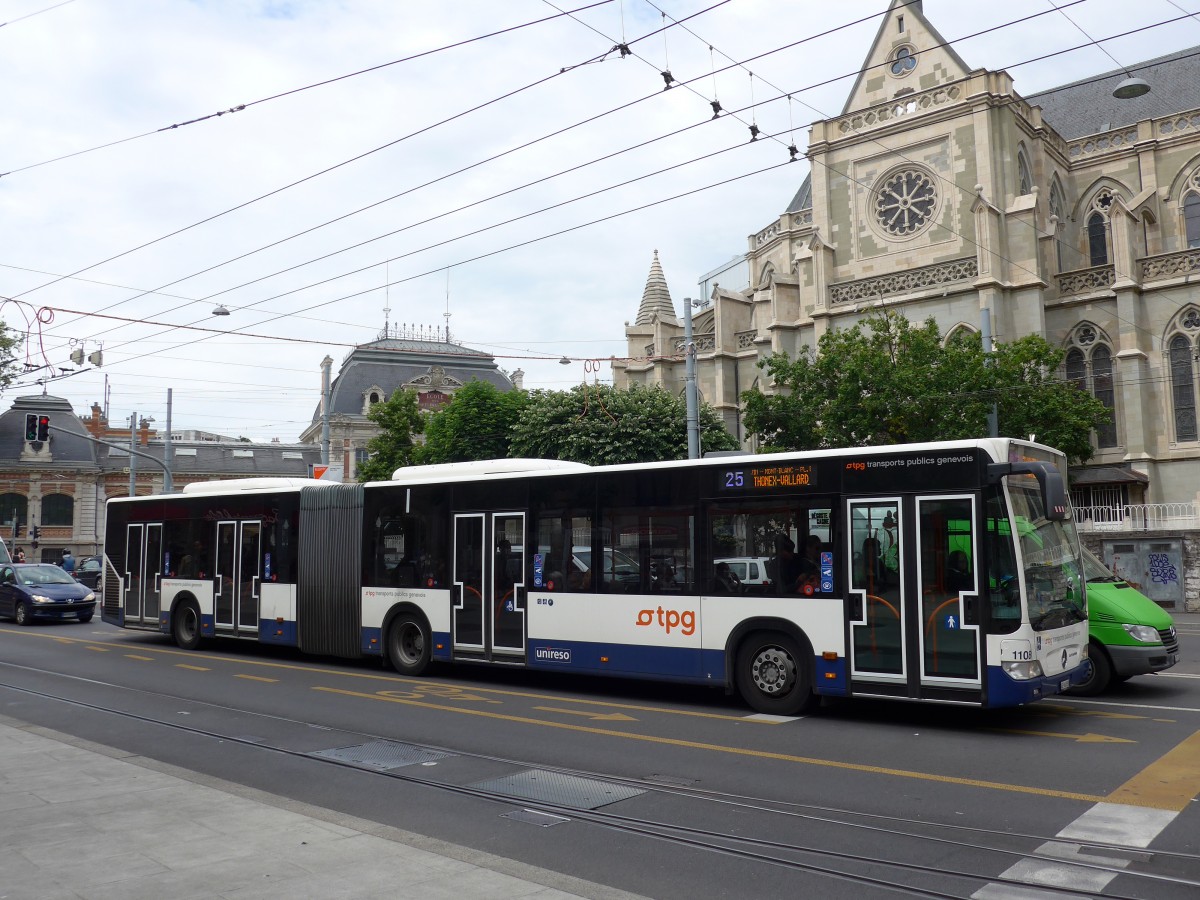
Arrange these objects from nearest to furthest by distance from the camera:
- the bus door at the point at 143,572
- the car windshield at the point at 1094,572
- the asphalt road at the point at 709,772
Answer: the asphalt road at the point at 709,772 < the car windshield at the point at 1094,572 < the bus door at the point at 143,572

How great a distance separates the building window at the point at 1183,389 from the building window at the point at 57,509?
68.7 meters

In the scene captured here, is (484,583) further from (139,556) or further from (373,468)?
(373,468)

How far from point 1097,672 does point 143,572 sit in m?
17.3

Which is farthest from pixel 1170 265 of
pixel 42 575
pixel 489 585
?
pixel 42 575

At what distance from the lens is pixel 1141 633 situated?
38.7 ft

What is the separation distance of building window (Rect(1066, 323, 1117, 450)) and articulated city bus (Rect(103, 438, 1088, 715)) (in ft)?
87.2

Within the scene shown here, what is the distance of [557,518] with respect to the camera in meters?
13.4

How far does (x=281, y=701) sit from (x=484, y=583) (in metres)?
3.12

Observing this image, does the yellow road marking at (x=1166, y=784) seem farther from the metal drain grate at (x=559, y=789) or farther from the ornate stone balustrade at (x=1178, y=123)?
the ornate stone balustrade at (x=1178, y=123)

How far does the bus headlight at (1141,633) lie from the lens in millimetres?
11781

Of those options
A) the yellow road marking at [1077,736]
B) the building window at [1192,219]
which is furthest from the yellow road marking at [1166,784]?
the building window at [1192,219]

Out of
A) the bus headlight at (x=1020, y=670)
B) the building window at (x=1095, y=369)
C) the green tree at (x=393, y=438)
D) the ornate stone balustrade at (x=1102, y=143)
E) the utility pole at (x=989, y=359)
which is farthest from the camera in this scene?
the green tree at (x=393, y=438)

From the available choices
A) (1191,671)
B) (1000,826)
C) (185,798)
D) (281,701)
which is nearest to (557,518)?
(281,701)

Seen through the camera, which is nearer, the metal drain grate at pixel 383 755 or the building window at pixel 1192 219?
the metal drain grate at pixel 383 755
